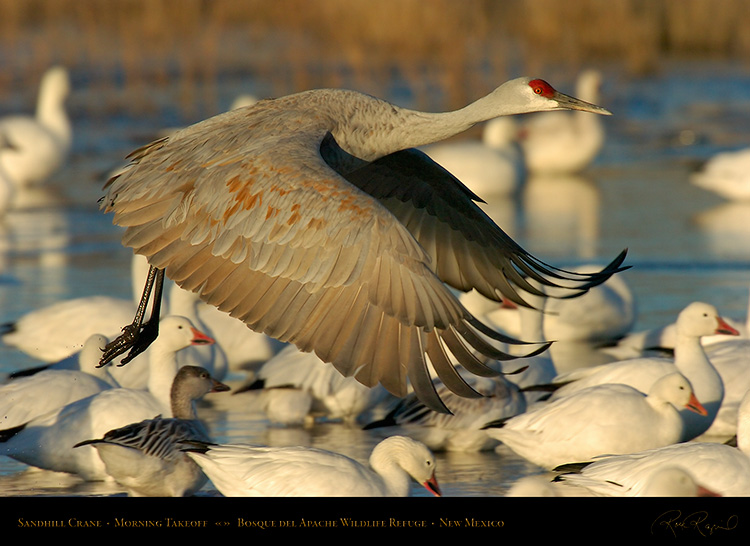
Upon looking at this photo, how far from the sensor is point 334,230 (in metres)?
5.61

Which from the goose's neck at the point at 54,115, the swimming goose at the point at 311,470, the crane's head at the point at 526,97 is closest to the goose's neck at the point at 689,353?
the crane's head at the point at 526,97

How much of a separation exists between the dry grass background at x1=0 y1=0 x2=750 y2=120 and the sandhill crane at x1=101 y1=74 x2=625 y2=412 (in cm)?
1222

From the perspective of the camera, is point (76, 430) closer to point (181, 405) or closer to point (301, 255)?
point (181, 405)

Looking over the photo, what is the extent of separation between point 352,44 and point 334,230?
18.1 metres

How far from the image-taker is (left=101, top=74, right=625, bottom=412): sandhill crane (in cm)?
543

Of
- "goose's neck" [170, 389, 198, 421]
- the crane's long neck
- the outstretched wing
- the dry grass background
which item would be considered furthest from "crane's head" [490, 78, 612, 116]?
the dry grass background

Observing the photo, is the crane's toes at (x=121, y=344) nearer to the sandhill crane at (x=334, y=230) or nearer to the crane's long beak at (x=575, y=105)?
the sandhill crane at (x=334, y=230)

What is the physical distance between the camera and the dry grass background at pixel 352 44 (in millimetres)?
21641

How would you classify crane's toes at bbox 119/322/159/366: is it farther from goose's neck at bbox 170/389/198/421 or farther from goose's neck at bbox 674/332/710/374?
goose's neck at bbox 674/332/710/374

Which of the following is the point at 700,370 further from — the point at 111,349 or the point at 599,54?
the point at 599,54

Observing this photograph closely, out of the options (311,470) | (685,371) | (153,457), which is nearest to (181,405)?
(153,457)

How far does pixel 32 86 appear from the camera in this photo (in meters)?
22.4
